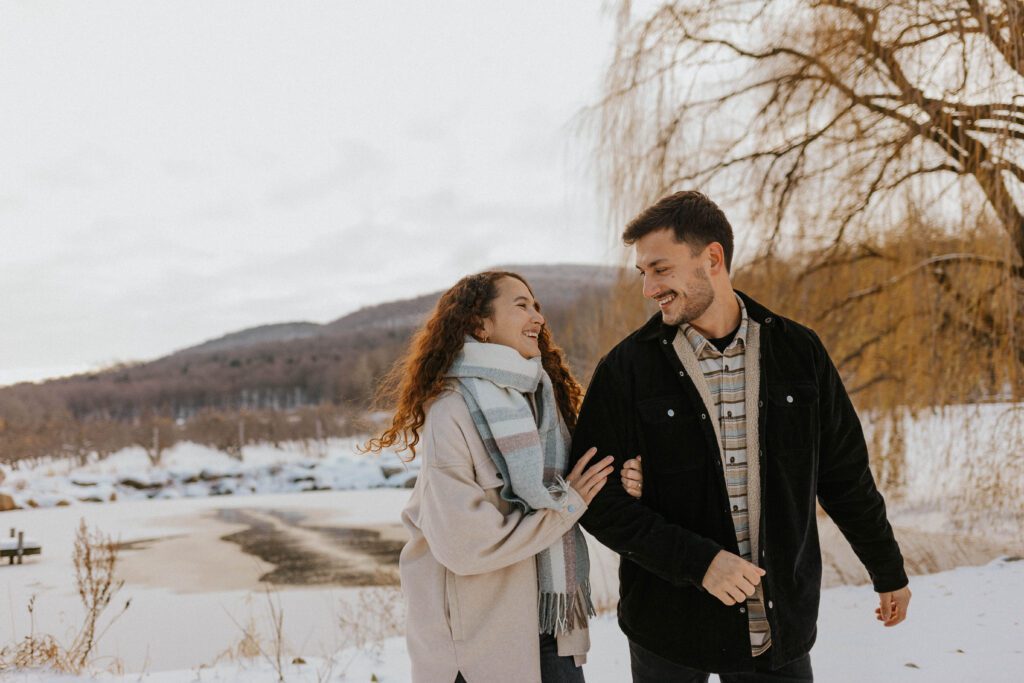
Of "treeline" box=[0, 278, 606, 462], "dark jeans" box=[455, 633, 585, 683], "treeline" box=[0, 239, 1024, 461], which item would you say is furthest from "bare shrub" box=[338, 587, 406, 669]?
"treeline" box=[0, 278, 606, 462]

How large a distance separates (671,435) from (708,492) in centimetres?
15

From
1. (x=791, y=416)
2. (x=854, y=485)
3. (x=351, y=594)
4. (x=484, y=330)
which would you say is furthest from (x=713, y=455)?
(x=351, y=594)

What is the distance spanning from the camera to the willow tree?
15.4 ft

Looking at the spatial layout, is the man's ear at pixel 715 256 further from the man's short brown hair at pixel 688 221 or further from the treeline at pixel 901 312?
the treeline at pixel 901 312

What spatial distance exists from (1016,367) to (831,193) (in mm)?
1643

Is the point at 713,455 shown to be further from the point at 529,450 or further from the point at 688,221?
the point at 688,221

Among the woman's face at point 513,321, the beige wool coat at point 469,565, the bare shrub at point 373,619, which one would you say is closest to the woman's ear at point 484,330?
the woman's face at point 513,321

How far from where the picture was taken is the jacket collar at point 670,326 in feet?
6.15

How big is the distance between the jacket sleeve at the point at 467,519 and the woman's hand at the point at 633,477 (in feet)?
0.36

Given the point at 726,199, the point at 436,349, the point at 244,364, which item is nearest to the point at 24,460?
the point at 726,199

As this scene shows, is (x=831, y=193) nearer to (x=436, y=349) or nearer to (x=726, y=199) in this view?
(x=726, y=199)

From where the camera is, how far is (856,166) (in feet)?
17.6

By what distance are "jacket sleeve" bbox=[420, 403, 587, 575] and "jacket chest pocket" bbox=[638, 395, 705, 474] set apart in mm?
207

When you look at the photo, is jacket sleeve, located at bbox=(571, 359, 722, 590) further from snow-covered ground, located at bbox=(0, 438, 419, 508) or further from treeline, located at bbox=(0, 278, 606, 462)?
snow-covered ground, located at bbox=(0, 438, 419, 508)
